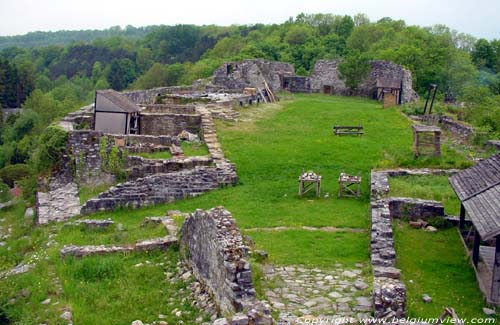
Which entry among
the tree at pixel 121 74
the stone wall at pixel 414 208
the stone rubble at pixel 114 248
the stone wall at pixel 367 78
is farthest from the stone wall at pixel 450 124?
the tree at pixel 121 74

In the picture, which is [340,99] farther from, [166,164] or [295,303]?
[295,303]

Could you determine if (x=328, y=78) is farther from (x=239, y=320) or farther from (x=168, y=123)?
(x=239, y=320)

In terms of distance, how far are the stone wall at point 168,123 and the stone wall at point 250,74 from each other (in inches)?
417

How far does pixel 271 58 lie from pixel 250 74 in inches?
591

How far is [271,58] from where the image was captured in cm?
5125

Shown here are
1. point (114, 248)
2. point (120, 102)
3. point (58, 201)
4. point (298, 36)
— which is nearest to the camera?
point (114, 248)

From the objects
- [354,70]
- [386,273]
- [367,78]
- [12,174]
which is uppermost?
[354,70]

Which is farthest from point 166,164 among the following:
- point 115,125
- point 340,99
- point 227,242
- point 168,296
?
point 340,99

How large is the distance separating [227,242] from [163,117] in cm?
1613

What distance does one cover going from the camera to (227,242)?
9.95 m

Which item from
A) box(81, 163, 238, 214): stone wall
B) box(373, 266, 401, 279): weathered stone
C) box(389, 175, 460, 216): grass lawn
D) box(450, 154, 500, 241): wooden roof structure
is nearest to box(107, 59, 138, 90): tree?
box(81, 163, 238, 214): stone wall

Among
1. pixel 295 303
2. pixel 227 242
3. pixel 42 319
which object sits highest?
pixel 227 242

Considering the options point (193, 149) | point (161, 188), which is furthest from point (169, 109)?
point (161, 188)

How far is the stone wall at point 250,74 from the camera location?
3603cm
